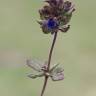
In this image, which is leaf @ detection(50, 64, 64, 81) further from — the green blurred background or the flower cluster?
the green blurred background

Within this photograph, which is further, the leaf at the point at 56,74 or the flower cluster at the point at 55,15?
the leaf at the point at 56,74

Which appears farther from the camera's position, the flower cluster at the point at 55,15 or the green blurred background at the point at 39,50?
the green blurred background at the point at 39,50

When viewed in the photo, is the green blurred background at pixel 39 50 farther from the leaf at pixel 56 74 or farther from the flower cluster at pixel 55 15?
the flower cluster at pixel 55 15

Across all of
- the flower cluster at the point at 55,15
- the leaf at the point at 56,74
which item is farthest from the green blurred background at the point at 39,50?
the flower cluster at the point at 55,15

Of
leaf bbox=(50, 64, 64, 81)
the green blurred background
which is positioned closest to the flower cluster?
leaf bbox=(50, 64, 64, 81)

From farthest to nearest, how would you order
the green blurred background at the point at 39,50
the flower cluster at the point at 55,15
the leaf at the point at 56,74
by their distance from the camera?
the green blurred background at the point at 39,50 < the leaf at the point at 56,74 < the flower cluster at the point at 55,15

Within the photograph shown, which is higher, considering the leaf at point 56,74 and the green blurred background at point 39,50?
the green blurred background at point 39,50

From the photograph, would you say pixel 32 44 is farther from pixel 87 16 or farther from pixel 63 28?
pixel 63 28

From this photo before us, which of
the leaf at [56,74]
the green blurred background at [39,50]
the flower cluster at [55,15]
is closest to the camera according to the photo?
the flower cluster at [55,15]
